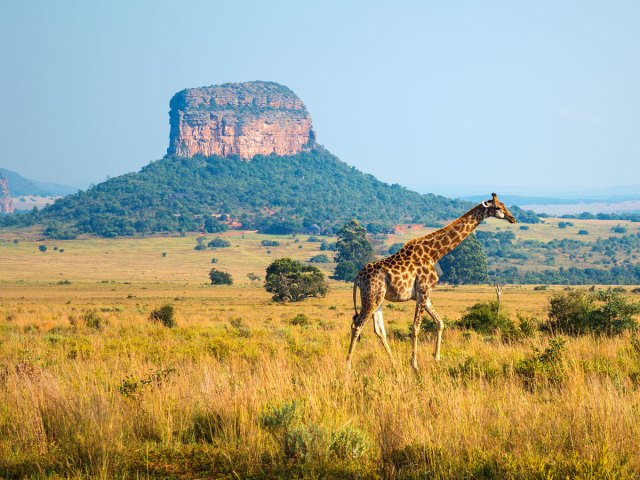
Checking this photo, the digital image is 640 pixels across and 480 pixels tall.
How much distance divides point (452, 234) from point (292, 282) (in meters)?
46.6

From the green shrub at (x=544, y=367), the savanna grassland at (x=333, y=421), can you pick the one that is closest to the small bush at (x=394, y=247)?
the green shrub at (x=544, y=367)

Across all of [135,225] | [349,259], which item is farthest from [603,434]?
[135,225]

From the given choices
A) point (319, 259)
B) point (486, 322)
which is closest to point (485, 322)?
point (486, 322)

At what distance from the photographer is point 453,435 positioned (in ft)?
20.3

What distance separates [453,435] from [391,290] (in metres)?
4.44

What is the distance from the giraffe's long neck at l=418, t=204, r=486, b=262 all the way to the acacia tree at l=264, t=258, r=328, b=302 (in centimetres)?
4383

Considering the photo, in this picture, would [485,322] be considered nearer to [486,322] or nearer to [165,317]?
[486,322]

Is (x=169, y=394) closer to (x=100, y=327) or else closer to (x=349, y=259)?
(x=100, y=327)

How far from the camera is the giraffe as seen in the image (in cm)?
1041

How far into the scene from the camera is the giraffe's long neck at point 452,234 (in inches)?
450

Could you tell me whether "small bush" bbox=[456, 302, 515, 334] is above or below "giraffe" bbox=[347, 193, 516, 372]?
below

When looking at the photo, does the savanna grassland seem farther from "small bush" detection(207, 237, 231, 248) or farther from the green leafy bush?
"small bush" detection(207, 237, 231, 248)

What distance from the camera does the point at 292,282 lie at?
57.8m

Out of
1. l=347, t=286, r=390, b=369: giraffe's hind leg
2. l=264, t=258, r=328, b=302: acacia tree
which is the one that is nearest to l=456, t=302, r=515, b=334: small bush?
l=347, t=286, r=390, b=369: giraffe's hind leg
